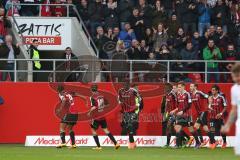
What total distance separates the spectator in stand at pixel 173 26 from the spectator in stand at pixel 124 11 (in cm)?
167

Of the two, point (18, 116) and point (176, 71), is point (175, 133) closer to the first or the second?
point (176, 71)

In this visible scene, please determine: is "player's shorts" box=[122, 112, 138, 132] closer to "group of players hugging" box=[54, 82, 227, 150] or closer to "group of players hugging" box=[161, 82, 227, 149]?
"group of players hugging" box=[54, 82, 227, 150]

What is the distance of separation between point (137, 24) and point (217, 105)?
4.95 m

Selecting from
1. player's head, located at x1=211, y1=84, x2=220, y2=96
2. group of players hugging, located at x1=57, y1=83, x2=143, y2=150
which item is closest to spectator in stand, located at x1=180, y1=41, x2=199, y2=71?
player's head, located at x1=211, y1=84, x2=220, y2=96

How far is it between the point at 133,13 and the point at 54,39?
126 inches

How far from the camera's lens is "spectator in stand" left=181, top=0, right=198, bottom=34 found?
31.4 metres

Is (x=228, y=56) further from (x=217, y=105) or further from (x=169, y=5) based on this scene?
(x=169, y=5)

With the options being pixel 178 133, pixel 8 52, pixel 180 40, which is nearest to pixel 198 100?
pixel 178 133

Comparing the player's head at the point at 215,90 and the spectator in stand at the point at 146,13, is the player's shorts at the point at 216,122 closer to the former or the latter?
the player's head at the point at 215,90

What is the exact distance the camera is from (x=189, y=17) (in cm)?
3150

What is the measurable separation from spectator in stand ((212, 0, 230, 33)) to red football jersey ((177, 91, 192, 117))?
5173 millimetres

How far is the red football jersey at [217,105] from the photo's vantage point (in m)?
27.9

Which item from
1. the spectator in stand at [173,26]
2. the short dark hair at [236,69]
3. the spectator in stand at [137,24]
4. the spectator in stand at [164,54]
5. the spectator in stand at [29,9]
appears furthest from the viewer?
the spectator in stand at [29,9]

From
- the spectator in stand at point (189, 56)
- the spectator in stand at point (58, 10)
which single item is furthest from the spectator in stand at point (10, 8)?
the spectator in stand at point (189, 56)
